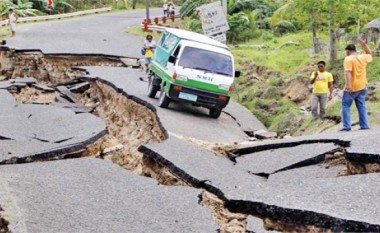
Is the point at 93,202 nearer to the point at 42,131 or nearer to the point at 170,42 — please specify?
the point at 42,131

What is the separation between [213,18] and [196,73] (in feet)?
15.5

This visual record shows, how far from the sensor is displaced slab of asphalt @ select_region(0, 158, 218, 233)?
7.36 meters

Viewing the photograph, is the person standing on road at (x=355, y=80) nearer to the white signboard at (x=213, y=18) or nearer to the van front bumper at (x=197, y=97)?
the van front bumper at (x=197, y=97)

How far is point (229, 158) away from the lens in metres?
11.5

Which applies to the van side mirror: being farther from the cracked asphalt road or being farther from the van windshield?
the cracked asphalt road

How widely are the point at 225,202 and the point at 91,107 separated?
32.0 ft

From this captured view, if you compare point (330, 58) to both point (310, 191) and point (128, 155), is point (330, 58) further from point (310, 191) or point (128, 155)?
point (310, 191)

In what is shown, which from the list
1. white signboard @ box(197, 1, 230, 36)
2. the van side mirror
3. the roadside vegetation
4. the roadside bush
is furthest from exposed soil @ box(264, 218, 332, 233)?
the roadside bush

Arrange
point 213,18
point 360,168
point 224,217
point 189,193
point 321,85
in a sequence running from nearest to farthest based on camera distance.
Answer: point 224,217 < point 189,193 < point 360,168 < point 321,85 < point 213,18

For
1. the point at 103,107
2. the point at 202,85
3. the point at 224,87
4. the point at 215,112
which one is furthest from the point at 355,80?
the point at 103,107

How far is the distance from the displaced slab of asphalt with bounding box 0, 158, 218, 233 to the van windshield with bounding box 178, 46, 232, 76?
5838 millimetres

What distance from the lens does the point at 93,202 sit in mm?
8227

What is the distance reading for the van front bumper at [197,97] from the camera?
15109 mm

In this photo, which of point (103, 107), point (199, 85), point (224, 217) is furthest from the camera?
point (103, 107)
